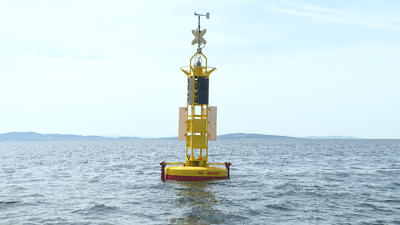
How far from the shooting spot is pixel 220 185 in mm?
23500

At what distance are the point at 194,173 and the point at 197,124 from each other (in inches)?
126

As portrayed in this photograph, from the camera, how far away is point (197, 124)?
81.5 feet

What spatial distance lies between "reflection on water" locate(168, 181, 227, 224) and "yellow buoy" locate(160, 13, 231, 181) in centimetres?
60

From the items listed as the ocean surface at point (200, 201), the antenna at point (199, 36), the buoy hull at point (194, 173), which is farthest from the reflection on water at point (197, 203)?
the antenna at point (199, 36)

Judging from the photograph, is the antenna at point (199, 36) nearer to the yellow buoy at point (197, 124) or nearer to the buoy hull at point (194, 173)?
the yellow buoy at point (197, 124)

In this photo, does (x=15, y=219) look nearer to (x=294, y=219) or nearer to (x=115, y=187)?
(x=115, y=187)

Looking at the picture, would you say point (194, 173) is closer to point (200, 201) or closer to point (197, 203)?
point (200, 201)

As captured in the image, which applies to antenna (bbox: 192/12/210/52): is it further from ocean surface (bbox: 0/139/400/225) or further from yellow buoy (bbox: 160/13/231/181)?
ocean surface (bbox: 0/139/400/225)

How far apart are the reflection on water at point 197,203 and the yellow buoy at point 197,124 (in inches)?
23.6

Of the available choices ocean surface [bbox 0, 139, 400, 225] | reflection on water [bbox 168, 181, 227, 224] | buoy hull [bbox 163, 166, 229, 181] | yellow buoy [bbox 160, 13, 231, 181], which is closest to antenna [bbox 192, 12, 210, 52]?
yellow buoy [bbox 160, 13, 231, 181]

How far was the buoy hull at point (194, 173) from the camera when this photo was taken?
23.3 metres

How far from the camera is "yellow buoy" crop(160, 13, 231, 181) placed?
78.0 ft

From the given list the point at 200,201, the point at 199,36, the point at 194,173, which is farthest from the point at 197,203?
the point at 199,36

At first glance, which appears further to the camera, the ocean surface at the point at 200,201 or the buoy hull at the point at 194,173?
the buoy hull at the point at 194,173
